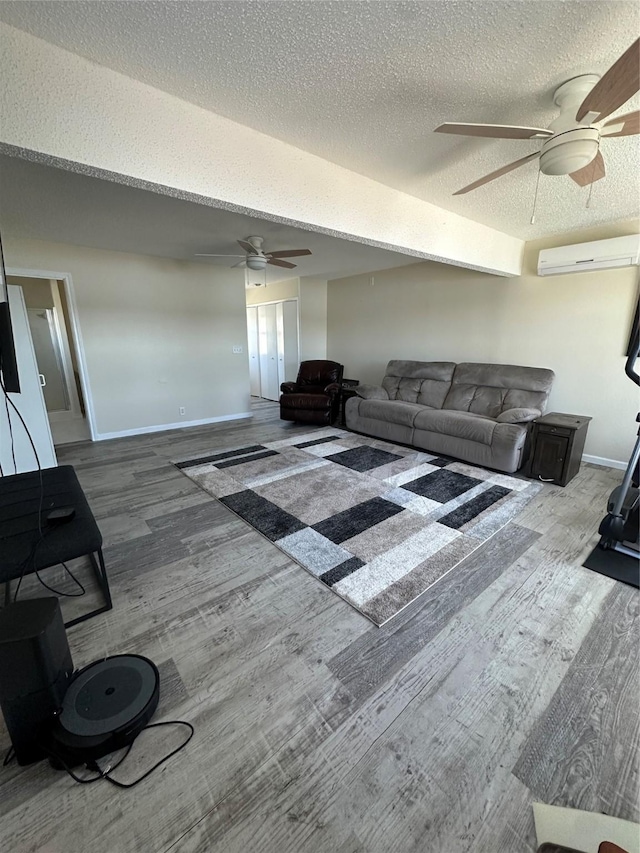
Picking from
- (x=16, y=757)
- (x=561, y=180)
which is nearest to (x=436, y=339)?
(x=561, y=180)

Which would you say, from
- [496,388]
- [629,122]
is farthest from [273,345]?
[629,122]

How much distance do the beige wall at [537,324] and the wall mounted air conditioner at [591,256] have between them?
8.0 inches

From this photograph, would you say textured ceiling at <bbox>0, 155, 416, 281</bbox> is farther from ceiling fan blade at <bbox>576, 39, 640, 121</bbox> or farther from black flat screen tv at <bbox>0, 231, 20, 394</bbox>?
ceiling fan blade at <bbox>576, 39, 640, 121</bbox>

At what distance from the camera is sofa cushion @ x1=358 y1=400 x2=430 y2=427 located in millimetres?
4281

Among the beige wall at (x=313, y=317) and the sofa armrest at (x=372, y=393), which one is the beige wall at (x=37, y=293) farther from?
the sofa armrest at (x=372, y=393)

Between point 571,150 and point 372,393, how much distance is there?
11.3 feet

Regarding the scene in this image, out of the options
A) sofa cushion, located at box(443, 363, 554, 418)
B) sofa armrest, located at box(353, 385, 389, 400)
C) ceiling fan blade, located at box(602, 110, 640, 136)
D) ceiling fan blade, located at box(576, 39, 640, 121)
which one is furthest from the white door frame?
ceiling fan blade, located at box(602, 110, 640, 136)

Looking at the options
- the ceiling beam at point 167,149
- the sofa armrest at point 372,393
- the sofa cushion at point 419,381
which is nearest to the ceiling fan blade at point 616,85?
the ceiling beam at point 167,149

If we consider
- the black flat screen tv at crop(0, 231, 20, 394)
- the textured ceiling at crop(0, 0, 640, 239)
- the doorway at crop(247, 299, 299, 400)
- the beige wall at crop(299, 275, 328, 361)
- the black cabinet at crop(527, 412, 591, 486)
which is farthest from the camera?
the doorway at crop(247, 299, 299, 400)

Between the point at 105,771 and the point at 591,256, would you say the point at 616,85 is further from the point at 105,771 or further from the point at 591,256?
the point at 105,771

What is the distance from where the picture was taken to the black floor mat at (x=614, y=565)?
201cm

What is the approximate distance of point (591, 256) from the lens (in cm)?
339

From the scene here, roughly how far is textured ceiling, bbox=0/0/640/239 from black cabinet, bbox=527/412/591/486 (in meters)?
2.04

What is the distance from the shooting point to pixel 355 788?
108 centimetres
